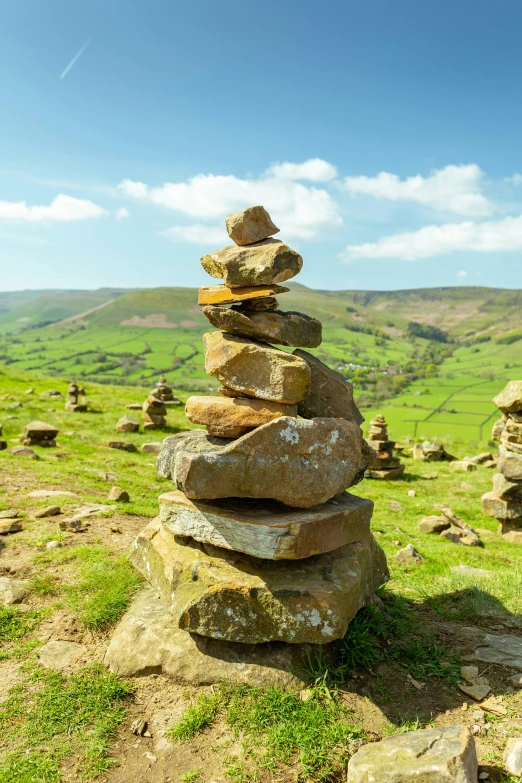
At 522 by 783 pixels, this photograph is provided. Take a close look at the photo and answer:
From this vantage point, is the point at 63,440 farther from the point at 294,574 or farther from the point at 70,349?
the point at 70,349

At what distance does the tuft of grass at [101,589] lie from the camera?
7.30 metres

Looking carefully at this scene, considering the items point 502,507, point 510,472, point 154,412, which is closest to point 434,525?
point 502,507

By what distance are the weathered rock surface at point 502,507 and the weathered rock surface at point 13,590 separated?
1295cm

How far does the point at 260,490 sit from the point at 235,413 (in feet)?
3.86

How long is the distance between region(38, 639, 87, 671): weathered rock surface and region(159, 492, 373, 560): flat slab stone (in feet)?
6.79

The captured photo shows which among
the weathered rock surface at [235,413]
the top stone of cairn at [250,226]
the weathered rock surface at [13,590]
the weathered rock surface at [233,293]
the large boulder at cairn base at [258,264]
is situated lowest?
the weathered rock surface at [13,590]

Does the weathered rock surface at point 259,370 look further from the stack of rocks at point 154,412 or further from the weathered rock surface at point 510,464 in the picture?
the stack of rocks at point 154,412

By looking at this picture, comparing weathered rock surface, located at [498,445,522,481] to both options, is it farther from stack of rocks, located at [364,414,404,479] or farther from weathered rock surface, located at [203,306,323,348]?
weathered rock surface, located at [203,306,323,348]

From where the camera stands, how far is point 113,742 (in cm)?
539

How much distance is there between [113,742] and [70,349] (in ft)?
518

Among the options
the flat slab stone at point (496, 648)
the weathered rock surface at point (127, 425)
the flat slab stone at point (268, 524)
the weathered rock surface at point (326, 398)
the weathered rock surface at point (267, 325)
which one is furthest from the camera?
the weathered rock surface at point (127, 425)

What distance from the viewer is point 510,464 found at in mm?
14086

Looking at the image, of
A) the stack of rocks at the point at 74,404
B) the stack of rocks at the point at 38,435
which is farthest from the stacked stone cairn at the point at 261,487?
the stack of rocks at the point at 74,404

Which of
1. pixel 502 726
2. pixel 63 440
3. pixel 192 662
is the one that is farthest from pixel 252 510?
pixel 63 440
